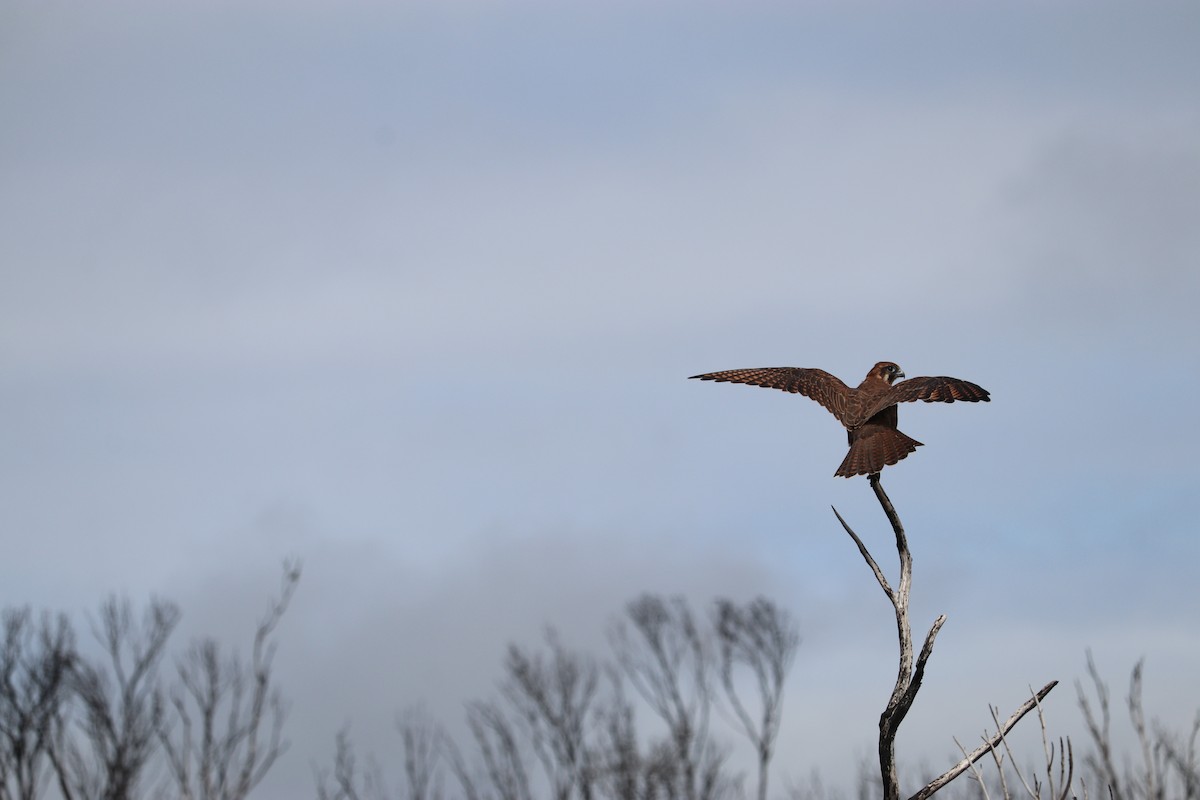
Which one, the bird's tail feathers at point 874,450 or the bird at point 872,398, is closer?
the bird's tail feathers at point 874,450

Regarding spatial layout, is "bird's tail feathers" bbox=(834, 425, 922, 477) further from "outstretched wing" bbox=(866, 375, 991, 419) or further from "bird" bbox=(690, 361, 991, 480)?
"outstretched wing" bbox=(866, 375, 991, 419)

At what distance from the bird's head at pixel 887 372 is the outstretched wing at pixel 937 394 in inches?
33.6

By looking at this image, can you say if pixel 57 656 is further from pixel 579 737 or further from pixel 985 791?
pixel 985 791

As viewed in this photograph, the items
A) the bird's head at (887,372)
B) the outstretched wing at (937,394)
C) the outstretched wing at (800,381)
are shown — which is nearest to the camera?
the outstretched wing at (937,394)

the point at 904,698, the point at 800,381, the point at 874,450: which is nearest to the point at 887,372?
the point at 800,381

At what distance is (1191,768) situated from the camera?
5.50m

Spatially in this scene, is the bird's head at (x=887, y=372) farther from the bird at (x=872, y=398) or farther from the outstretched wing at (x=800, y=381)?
the outstretched wing at (x=800, y=381)

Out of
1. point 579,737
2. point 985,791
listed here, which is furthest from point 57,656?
point 985,791

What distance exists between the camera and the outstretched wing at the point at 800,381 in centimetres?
1011

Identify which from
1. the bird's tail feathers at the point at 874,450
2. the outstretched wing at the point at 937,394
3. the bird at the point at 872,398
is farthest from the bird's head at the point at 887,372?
the bird's tail feathers at the point at 874,450

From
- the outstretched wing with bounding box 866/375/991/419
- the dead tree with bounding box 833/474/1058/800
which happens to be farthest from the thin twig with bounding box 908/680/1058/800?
the outstretched wing with bounding box 866/375/991/419

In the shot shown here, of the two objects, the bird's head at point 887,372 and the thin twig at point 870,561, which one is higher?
the bird's head at point 887,372

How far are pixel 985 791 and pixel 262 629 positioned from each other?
19.0 m

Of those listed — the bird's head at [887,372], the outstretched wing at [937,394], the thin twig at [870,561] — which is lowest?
the thin twig at [870,561]
